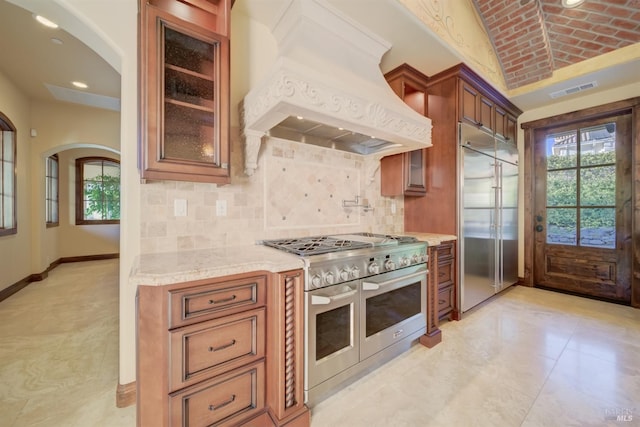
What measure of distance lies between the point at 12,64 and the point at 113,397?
3.96m

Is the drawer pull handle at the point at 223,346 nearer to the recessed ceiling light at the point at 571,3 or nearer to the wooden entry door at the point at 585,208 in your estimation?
the recessed ceiling light at the point at 571,3

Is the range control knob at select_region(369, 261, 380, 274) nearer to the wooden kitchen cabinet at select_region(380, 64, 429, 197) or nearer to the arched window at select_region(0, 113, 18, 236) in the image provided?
the wooden kitchen cabinet at select_region(380, 64, 429, 197)

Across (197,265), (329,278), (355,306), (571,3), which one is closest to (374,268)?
(355,306)

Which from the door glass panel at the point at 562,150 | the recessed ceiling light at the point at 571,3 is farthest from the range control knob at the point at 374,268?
the door glass panel at the point at 562,150

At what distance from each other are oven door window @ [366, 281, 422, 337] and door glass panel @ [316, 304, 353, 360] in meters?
0.19

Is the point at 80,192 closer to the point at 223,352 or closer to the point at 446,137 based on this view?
the point at 223,352

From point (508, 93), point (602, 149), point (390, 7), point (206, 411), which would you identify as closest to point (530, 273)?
point (602, 149)

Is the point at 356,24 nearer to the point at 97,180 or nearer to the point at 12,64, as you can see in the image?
the point at 12,64

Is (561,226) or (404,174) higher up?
(404,174)

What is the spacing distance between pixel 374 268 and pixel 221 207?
119 cm

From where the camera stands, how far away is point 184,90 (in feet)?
5.01

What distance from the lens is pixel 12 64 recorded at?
9.71 feet

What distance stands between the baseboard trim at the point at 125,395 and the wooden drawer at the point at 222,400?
715 mm

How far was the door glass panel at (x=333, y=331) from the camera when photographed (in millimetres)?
1462
